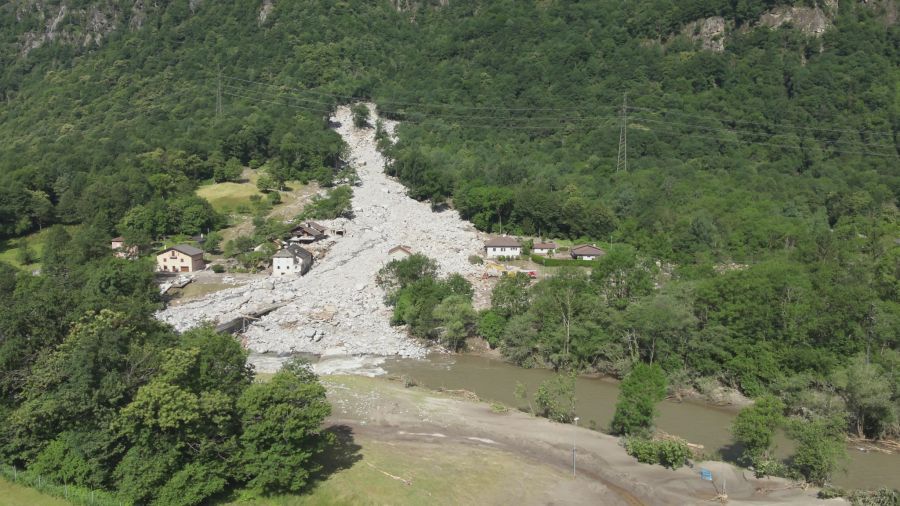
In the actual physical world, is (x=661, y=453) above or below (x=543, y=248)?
below

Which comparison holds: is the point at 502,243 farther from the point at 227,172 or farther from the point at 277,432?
the point at 277,432

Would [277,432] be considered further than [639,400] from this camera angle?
No

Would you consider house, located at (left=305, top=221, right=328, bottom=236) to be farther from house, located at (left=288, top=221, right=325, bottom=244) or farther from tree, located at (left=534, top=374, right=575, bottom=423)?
tree, located at (left=534, top=374, right=575, bottom=423)

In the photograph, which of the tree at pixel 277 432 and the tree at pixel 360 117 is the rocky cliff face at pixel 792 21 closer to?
the tree at pixel 360 117

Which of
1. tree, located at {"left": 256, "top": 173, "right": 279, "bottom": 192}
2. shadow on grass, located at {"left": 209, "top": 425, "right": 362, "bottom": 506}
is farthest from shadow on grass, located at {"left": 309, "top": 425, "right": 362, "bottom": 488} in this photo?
tree, located at {"left": 256, "top": 173, "right": 279, "bottom": 192}

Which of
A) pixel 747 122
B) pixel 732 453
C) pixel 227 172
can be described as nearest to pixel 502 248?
pixel 732 453

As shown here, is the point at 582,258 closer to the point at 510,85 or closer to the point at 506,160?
the point at 506,160

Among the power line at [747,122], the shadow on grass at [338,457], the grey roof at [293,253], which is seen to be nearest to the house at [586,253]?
the grey roof at [293,253]
